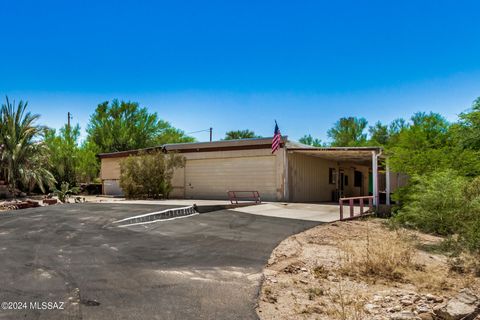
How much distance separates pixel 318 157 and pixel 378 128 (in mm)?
30449

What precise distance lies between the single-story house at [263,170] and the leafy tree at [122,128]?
19735 millimetres

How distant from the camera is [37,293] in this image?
4.61m

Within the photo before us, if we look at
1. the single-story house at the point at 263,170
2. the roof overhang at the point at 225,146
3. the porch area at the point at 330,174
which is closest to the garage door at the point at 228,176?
the single-story house at the point at 263,170

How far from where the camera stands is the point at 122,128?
142 feet

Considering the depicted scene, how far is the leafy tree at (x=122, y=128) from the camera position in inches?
1694

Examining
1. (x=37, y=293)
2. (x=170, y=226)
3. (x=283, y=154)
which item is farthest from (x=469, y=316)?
(x=283, y=154)

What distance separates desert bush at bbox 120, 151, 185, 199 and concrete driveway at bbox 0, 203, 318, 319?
1027cm

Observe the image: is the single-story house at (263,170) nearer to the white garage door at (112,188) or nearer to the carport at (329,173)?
the carport at (329,173)

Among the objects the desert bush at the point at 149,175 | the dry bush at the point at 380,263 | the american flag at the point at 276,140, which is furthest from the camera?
the desert bush at the point at 149,175

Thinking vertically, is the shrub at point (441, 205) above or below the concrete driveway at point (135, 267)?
above

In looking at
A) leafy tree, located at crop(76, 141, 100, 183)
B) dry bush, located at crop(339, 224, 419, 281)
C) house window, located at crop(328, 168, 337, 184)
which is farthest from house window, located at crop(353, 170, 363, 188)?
leafy tree, located at crop(76, 141, 100, 183)

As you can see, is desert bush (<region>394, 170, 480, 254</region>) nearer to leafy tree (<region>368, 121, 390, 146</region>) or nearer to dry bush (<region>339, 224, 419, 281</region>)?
dry bush (<region>339, 224, 419, 281</region>)

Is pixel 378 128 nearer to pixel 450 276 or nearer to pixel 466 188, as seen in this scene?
pixel 466 188

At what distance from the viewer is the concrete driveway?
4.33 meters
